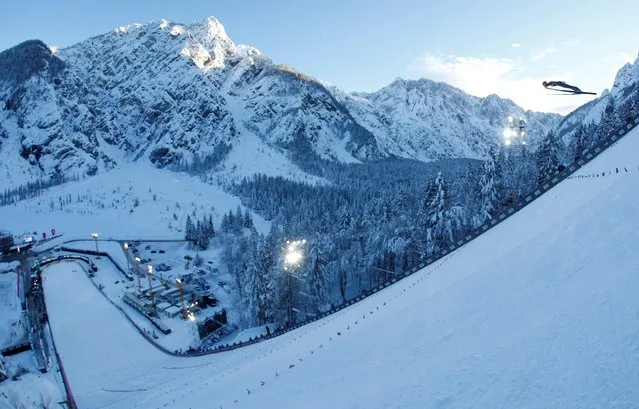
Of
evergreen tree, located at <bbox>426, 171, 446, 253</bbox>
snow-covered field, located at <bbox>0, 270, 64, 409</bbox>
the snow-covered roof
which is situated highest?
evergreen tree, located at <bbox>426, 171, 446, 253</bbox>

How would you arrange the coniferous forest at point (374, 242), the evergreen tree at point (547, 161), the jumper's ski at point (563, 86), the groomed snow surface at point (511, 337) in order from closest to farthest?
the groomed snow surface at point (511, 337) → the jumper's ski at point (563, 86) → the coniferous forest at point (374, 242) → the evergreen tree at point (547, 161)

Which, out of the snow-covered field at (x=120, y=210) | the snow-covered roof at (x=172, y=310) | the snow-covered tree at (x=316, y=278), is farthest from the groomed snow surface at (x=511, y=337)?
the snow-covered field at (x=120, y=210)

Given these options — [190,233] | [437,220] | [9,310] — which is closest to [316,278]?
[437,220]

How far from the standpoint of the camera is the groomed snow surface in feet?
24.6

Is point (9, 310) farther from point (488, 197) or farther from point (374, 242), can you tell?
point (488, 197)

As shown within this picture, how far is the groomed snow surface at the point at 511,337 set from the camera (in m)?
7.50

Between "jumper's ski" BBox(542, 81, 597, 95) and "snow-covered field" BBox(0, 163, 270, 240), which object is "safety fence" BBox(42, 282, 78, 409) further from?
"snow-covered field" BBox(0, 163, 270, 240)

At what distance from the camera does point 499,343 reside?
9.38 metres

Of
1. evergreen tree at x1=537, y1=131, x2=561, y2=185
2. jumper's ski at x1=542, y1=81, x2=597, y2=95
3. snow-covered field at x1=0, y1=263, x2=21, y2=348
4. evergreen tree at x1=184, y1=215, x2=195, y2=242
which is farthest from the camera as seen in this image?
evergreen tree at x1=184, y1=215, x2=195, y2=242

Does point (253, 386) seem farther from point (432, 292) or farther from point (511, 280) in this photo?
point (511, 280)

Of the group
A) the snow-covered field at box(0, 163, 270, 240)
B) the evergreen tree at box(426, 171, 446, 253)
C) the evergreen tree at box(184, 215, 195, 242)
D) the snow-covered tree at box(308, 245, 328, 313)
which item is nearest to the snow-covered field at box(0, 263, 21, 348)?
the snow-covered tree at box(308, 245, 328, 313)

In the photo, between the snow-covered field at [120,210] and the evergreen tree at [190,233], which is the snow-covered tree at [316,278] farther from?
the snow-covered field at [120,210]

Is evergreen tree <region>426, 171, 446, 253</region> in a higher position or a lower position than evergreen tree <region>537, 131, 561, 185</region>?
lower

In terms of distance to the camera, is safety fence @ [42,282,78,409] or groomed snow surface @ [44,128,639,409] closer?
groomed snow surface @ [44,128,639,409]
